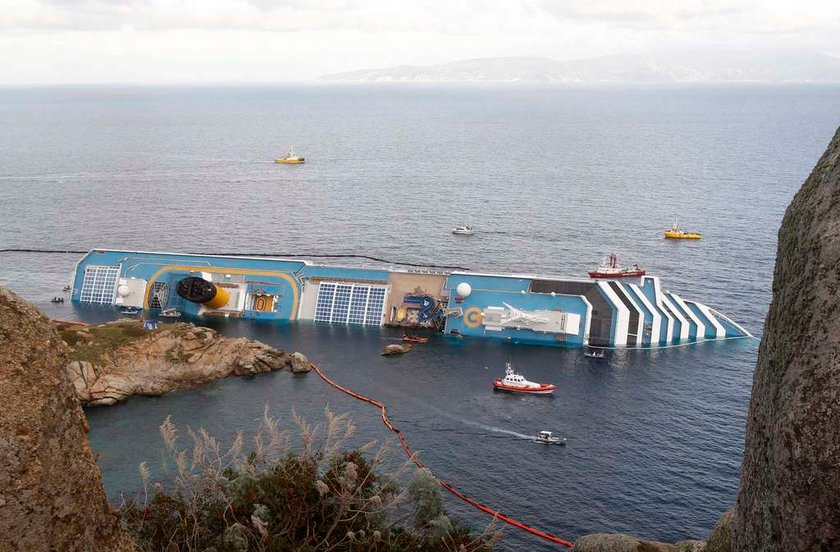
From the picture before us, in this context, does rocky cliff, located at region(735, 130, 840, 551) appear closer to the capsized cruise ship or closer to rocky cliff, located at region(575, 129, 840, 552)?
rocky cliff, located at region(575, 129, 840, 552)

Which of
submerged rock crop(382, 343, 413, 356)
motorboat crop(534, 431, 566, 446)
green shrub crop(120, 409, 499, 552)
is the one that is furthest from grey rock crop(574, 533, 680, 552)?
submerged rock crop(382, 343, 413, 356)

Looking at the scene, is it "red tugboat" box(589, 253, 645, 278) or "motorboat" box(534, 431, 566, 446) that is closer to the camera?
"motorboat" box(534, 431, 566, 446)

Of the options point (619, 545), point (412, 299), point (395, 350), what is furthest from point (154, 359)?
point (619, 545)

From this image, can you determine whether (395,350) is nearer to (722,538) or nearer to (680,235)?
(722,538)

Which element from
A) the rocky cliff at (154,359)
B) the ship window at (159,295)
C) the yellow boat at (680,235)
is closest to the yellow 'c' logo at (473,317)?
the rocky cliff at (154,359)

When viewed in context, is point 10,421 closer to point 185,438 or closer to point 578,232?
point 185,438

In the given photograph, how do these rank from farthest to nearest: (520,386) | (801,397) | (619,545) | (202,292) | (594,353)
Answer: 1. (202,292)
2. (594,353)
3. (520,386)
4. (619,545)
5. (801,397)
